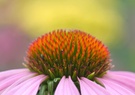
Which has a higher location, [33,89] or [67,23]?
[67,23]

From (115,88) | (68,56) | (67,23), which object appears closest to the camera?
(115,88)

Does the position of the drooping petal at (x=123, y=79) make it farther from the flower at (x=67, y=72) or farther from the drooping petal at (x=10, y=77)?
the drooping petal at (x=10, y=77)

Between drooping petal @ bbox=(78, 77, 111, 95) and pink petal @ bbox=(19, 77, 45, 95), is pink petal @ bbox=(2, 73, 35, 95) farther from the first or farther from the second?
drooping petal @ bbox=(78, 77, 111, 95)

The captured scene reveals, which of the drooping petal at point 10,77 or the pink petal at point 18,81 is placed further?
the drooping petal at point 10,77

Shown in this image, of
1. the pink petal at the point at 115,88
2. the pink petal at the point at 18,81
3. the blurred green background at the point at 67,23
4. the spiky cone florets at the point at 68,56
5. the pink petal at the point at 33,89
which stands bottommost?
the pink petal at the point at 115,88

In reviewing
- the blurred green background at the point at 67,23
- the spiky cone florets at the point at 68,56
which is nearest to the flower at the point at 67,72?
the spiky cone florets at the point at 68,56

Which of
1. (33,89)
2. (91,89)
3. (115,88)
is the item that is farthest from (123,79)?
(33,89)

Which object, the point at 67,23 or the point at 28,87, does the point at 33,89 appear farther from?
the point at 67,23
